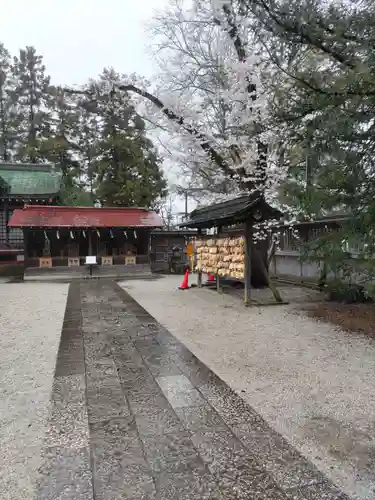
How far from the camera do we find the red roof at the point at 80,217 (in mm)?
17516

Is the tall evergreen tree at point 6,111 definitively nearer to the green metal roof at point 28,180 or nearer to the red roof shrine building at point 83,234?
the green metal roof at point 28,180

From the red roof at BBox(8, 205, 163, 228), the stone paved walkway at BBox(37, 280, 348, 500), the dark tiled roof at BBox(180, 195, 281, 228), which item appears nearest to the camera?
the stone paved walkway at BBox(37, 280, 348, 500)

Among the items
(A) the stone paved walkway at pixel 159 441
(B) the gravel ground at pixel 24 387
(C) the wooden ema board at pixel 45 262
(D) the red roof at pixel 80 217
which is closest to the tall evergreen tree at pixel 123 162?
(D) the red roof at pixel 80 217

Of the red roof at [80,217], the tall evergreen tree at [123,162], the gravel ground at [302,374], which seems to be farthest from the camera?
the tall evergreen tree at [123,162]

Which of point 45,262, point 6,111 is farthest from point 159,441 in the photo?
point 6,111

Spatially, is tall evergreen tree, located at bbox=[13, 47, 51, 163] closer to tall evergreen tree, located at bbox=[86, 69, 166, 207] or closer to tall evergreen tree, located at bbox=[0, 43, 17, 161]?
tall evergreen tree, located at bbox=[0, 43, 17, 161]

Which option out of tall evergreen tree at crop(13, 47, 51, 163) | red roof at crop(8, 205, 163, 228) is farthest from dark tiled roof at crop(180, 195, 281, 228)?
tall evergreen tree at crop(13, 47, 51, 163)

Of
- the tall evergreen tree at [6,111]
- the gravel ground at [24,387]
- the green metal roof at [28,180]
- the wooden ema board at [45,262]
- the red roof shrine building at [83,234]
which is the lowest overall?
the gravel ground at [24,387]

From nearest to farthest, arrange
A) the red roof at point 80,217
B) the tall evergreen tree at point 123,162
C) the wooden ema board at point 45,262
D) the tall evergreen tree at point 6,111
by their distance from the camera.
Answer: the red roof at point 80,217
the wooden ema board at point 45,262
the tall evergreen tree at point 123,162
the tall evergreen tree at point 6,111

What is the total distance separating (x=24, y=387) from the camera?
3.98m

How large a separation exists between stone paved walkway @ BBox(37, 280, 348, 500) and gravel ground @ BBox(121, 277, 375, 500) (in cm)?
19

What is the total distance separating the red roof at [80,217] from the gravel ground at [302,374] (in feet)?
35.9

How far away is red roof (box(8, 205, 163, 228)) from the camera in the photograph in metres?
17.5

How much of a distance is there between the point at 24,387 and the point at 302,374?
322cm
